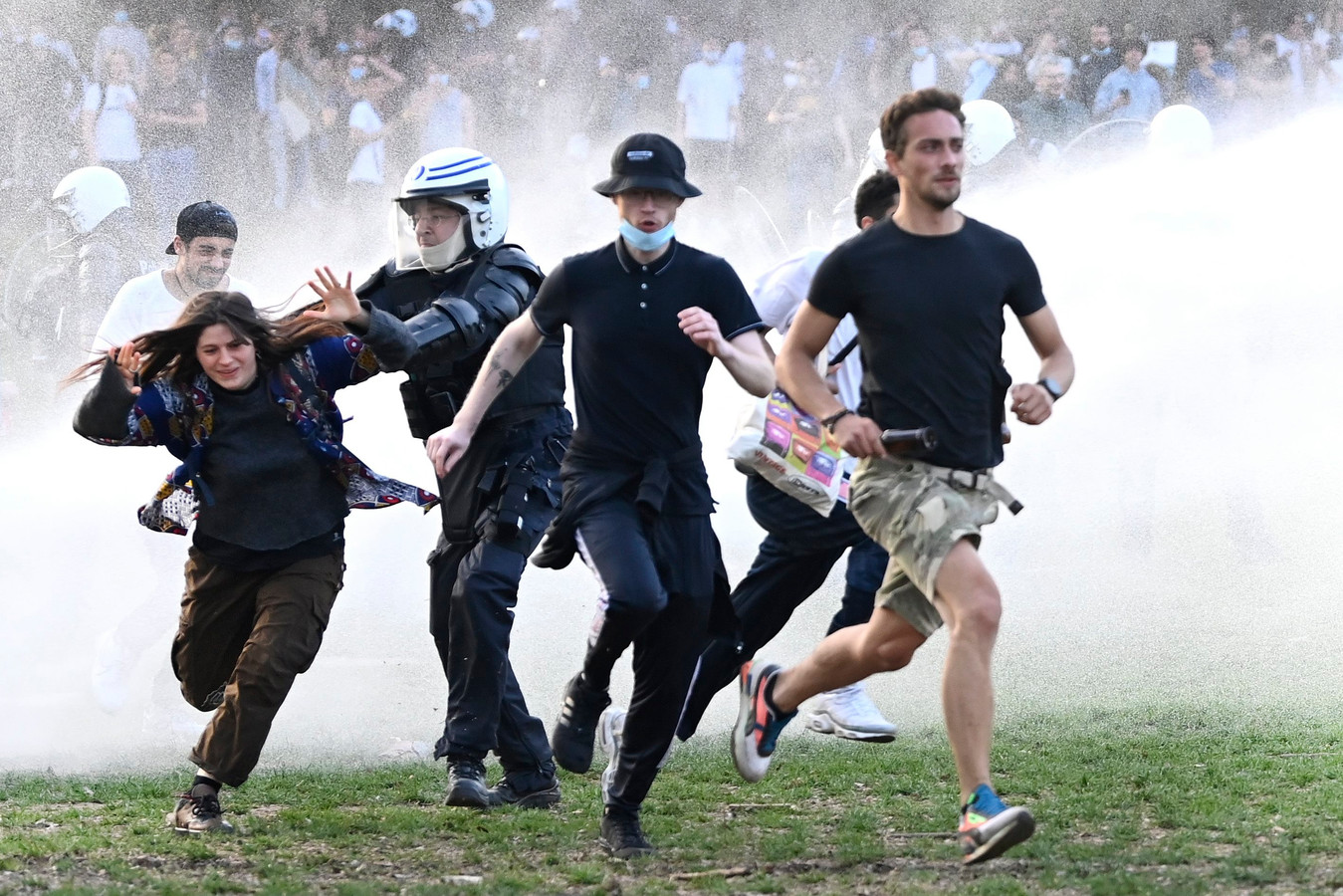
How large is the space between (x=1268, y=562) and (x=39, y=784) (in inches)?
287

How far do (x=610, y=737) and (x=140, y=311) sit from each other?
3.42 metres

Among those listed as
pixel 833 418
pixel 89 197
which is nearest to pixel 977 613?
pixel 833 418

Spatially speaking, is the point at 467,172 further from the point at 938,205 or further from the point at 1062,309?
the point at 1062,309

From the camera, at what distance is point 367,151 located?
14.4m

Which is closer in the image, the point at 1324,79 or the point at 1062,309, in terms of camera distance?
the point at 1062,309

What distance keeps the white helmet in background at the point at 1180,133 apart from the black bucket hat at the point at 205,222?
7.67 meters

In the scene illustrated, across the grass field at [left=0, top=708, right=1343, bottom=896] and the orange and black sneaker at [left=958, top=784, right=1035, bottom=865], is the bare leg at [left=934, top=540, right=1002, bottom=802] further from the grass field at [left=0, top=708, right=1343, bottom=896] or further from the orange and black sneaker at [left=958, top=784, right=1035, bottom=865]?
the grass field at [left=0, top=708, right=1343, bottom=896]

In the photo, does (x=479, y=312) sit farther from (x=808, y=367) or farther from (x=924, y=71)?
(x=924, y=71)

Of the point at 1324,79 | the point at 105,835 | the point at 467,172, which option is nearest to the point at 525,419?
the point at 467,172

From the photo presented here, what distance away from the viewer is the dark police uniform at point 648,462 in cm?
512

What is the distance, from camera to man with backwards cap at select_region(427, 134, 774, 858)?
16.8 feet

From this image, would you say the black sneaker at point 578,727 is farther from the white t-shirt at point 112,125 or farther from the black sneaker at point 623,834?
the white t-shirt at point 112,125

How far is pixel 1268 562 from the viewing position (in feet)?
36.7

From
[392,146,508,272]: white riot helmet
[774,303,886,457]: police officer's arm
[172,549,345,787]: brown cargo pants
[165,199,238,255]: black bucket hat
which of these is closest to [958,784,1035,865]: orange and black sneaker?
[774,303,886,457]: police officer's arm
